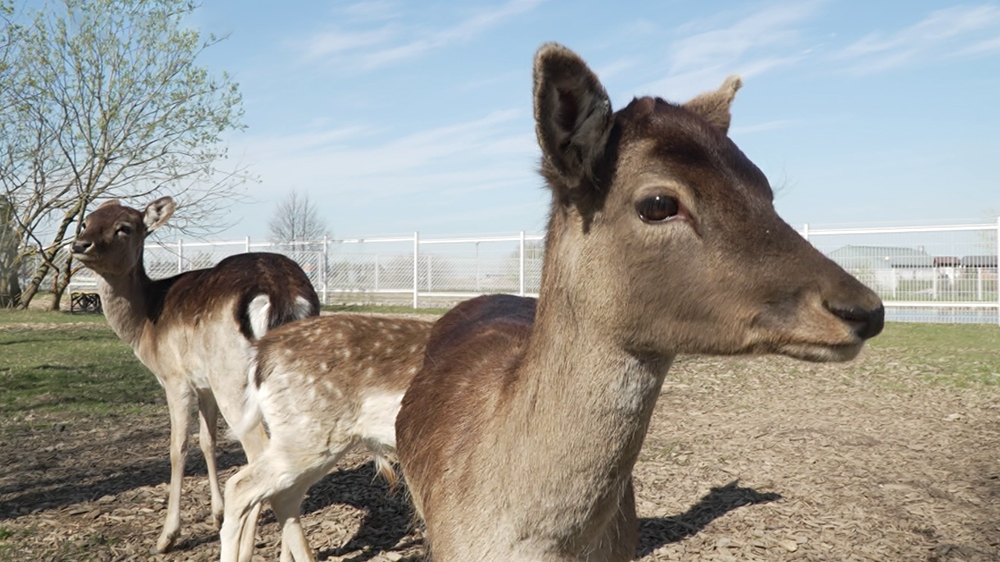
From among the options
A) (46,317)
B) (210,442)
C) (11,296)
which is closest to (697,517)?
A: (210,442)

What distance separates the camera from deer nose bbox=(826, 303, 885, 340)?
2.01 meters

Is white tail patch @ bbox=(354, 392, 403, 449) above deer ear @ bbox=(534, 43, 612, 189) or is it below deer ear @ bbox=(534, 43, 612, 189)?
below

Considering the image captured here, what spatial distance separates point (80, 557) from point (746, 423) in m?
6.43

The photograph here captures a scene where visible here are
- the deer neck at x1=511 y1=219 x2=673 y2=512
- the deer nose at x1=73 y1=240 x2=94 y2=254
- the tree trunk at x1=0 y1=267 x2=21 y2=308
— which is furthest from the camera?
the tree trunk at x1=0 y1=267 x2=21 y2=308

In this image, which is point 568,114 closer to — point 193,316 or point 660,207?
point 660,207

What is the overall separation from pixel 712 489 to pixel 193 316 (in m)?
4.44

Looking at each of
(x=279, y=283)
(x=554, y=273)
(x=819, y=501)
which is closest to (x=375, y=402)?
(x=279, y=283)

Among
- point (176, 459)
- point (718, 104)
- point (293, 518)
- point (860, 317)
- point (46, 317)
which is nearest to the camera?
point (860, 317)

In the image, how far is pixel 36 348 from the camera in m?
15.1

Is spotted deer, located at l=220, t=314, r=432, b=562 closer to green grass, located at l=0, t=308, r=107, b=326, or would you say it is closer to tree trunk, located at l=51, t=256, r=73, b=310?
green grass, located at l=0, t=308, r=107, b=326

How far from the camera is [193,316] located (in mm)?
6586

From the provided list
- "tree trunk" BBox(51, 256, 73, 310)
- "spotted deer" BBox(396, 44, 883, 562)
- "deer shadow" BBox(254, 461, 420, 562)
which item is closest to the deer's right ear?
"deer shadow" BBox(254, 461, 420, 562)

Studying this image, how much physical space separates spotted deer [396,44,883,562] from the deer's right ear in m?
5.89

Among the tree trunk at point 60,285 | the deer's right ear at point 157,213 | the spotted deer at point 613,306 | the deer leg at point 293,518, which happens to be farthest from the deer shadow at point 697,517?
the tree trunk at point 60,285
